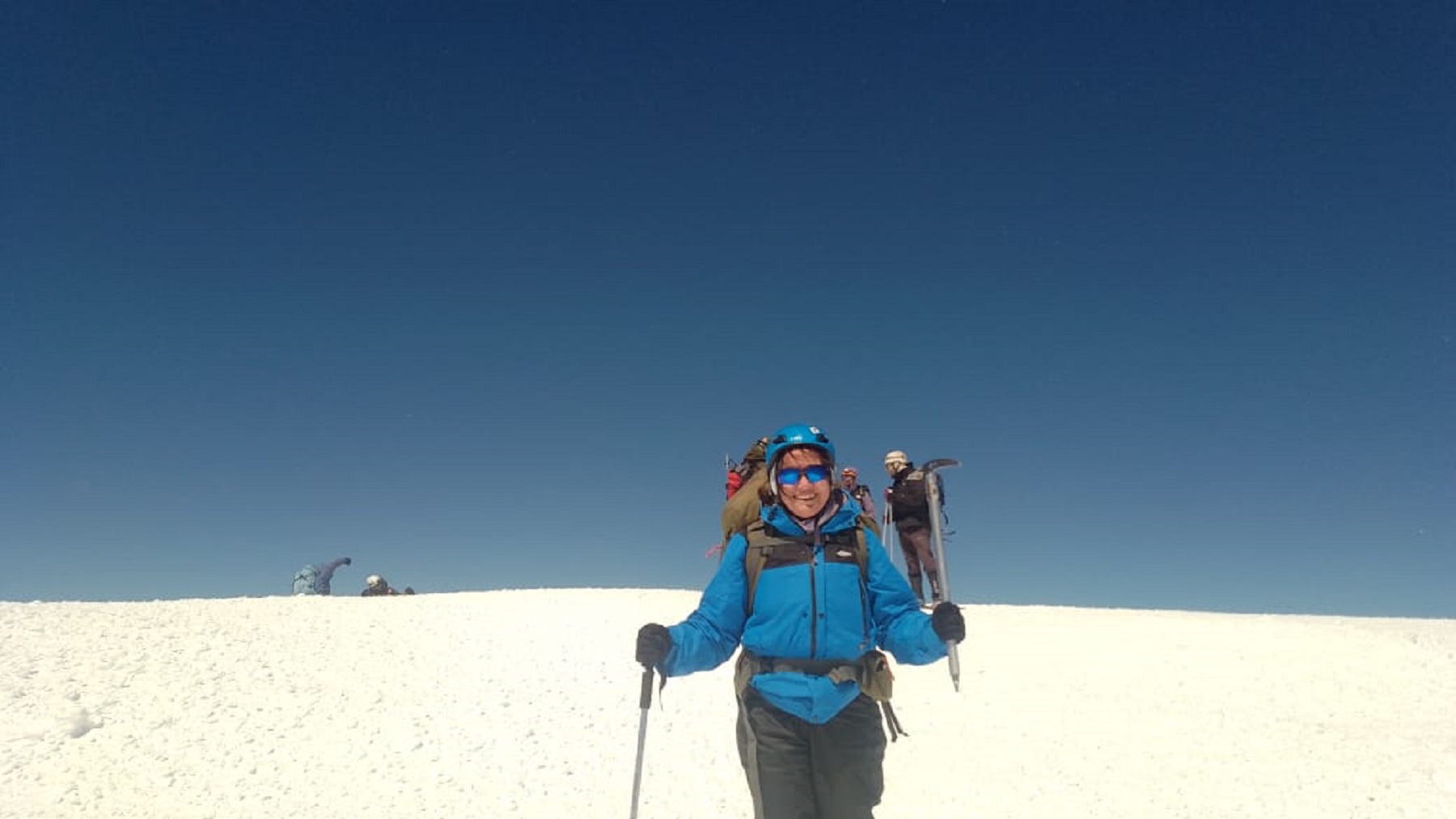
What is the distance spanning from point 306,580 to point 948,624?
19.2m

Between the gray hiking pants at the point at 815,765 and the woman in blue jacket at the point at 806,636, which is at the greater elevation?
the woman in blue jacket at the point at 806,636

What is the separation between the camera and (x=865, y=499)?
1485 cm

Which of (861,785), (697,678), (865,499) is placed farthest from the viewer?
(865,499)

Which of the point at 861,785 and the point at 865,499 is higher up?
the point at 865,499

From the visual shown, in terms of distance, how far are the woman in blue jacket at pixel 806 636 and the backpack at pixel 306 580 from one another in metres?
18.1

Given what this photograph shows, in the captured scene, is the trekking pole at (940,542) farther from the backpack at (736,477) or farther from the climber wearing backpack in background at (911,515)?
the climber wearing backpack in background at (911,515)

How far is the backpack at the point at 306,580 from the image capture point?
2016cm

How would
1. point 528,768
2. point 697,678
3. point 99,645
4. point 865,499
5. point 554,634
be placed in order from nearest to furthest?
1. point 528,768
2. point 99,645
3. point 697,678
4. point 554,634
5. point 865,499

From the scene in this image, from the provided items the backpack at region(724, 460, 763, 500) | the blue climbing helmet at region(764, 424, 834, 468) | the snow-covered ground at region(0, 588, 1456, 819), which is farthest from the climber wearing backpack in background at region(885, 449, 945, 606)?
the blue climbing helmet at region(764, 424, 834, 468)

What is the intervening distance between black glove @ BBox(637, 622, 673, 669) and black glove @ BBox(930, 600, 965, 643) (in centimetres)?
131

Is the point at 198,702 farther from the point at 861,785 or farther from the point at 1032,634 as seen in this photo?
the point at 1032,634

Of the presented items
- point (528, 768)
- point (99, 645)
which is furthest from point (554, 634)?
point (99, 645)

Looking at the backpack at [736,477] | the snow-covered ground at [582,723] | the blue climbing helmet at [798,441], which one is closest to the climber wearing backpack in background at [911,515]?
the snow-covered ground at [582,723]

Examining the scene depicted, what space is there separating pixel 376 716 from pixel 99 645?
412 centimetres
